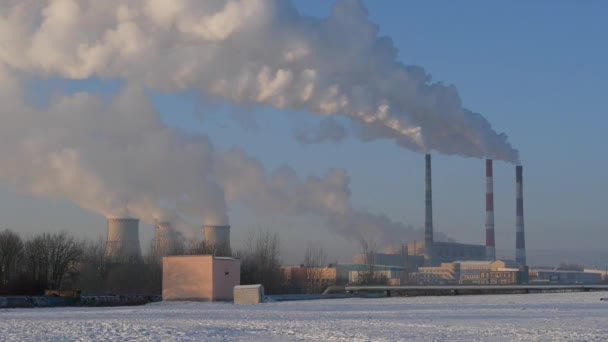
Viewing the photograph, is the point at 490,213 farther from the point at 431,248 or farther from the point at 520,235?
the point at 431,248

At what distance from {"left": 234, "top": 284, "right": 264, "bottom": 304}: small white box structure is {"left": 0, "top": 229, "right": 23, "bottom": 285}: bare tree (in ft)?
Answer: 77.1

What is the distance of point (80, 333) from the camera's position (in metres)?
16.9

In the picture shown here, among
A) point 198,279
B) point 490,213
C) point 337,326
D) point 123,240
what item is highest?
point 490,213

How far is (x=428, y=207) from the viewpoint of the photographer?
89.5 metres

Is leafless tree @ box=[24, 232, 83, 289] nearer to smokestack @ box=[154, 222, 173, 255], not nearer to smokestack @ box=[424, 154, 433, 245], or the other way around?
smokestack @ box=[154, 222, 173, 255]

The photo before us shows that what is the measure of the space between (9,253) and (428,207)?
46.8m

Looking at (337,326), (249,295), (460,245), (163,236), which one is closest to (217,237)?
(163,236)

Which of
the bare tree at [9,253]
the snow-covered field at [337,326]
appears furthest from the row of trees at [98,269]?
the snow-covered field at [337,326]

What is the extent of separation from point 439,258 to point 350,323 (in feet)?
252

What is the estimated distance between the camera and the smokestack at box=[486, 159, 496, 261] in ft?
265

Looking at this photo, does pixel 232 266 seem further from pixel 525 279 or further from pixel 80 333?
pixel 525 279

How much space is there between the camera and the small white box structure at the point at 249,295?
106 ft

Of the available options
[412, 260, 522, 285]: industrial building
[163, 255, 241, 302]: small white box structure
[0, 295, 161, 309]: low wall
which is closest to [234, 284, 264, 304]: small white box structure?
[163, 255, 241, 302]: small white box structure

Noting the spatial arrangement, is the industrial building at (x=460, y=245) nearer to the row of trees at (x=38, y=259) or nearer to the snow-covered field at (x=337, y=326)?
the row of trees at (x=38, y=259)
